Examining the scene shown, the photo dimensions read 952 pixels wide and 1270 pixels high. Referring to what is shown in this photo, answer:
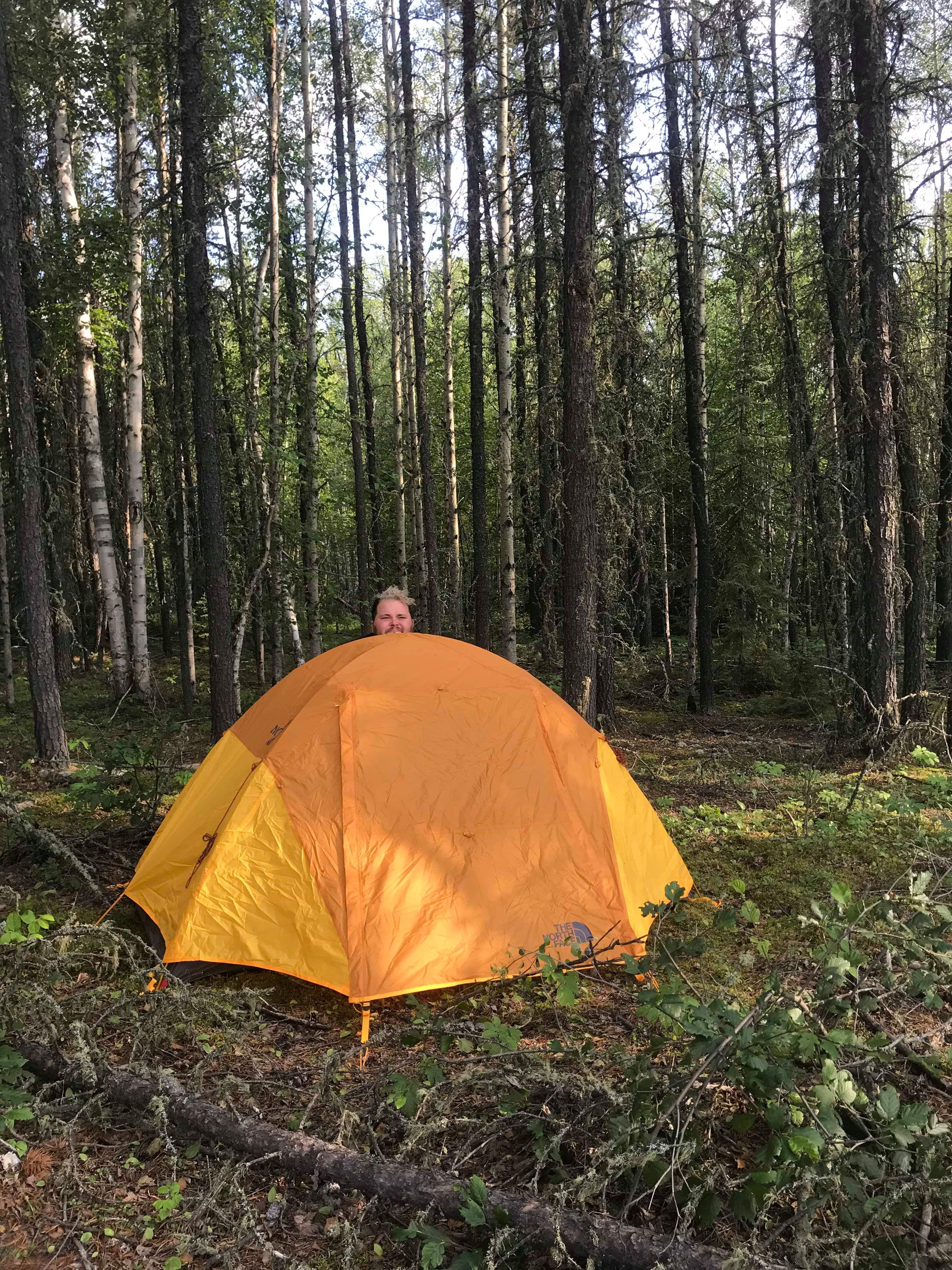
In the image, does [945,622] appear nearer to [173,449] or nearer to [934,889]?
[934,889]

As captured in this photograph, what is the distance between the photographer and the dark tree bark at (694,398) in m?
10.6

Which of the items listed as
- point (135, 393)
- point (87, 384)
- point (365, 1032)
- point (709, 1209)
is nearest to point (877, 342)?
point (365, 1032)

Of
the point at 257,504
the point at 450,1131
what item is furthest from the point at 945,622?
the point at 450,1131

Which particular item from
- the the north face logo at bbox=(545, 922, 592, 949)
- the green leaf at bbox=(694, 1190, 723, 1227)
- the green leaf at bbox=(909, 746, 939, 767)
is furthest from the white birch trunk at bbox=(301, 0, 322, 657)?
the green leaf at bbox=(694, 1190, 723, 1227)

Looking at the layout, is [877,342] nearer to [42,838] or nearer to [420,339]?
[420,339]

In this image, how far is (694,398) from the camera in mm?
11352

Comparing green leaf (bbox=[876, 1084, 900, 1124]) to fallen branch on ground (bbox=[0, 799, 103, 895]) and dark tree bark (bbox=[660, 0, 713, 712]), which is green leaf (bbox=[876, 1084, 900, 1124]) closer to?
fallen branch on ground (bbox=[0, 799, 103, 895])

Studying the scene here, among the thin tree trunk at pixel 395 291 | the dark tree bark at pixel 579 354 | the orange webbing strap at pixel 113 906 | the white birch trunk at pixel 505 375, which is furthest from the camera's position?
the thin tree trunk at pixel 395 291

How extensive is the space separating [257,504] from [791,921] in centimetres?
971

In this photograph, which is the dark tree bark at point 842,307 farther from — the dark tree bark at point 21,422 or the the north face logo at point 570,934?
the dark tree bark at point 21,422

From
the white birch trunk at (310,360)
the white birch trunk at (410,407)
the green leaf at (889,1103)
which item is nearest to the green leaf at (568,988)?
the green leaf at (889,1103)

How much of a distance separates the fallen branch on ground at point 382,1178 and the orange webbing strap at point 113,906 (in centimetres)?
128

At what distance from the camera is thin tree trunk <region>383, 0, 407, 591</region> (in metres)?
16.1

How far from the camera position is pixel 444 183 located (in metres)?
16.0
